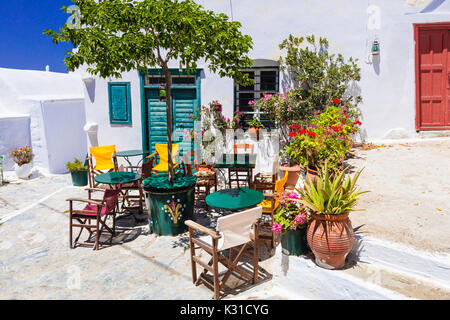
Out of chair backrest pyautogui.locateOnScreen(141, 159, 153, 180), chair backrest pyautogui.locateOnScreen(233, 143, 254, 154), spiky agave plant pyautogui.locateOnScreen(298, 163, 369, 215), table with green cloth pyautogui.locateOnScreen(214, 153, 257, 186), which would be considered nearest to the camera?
spiky agave plant pyautogui.locateOnScreen(298, 163, 369, 215)

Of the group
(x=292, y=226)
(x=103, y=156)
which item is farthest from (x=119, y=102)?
(x=292, y=226)

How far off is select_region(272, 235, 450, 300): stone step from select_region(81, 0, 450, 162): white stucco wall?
5285mm

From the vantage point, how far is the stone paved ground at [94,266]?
4395 mm

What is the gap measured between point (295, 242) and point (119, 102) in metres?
6.64

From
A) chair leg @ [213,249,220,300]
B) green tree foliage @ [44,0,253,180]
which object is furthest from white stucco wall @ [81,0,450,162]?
chair leg @ [213,249,220,300]

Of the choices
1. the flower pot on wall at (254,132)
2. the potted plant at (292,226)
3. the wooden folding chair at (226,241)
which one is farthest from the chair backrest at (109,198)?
the flower pot on wall at (254,132)

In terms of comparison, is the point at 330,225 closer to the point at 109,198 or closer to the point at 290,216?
the point at 290,216

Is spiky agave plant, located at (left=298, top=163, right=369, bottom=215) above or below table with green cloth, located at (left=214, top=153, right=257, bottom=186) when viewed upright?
below

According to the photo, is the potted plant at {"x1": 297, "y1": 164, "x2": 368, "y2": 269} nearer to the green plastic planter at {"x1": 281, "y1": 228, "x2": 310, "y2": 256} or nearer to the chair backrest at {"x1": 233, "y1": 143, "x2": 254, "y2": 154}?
the green plastic planter at {"x1": 281, "y1": 228, "x2": 310, "y2": 256}

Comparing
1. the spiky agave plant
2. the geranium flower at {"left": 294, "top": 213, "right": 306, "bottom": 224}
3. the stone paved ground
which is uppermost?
the spiky agave plant

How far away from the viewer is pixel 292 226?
4.51 meters

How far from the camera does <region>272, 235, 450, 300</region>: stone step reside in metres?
3.90

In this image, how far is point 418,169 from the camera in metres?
7.19
